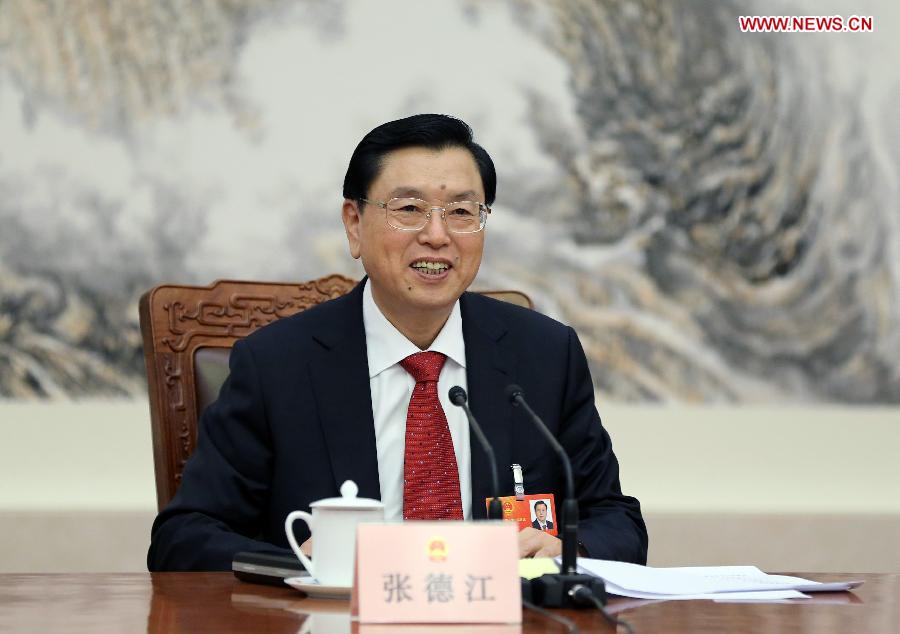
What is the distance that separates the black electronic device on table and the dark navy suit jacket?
1.20ft

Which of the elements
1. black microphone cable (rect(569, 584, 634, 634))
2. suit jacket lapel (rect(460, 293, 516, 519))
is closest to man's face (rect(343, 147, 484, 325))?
suit jacket lapel (rect(460, 293, 516, 519))

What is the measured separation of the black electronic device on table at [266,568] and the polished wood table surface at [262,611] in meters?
0.02

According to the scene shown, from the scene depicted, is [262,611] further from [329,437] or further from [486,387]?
[486,387]

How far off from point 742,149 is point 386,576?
2.80 metres

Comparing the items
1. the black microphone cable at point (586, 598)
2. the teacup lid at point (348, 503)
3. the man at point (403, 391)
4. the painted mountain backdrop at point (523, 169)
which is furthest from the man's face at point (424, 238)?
the painted mountain backdrop at point (523, 169)

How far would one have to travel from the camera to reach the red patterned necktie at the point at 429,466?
232 centimetres

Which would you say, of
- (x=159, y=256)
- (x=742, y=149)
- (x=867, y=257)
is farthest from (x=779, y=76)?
(x=159, y=256)

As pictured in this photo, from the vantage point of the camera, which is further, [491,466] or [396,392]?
[396,392]

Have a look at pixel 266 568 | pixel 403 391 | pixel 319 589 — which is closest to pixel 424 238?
pixel 403 391

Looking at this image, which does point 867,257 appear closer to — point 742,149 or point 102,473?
point 742,149

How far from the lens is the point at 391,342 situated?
2520 mm

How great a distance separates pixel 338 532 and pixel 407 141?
1.13 m

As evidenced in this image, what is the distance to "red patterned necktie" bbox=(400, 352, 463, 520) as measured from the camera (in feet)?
7.61

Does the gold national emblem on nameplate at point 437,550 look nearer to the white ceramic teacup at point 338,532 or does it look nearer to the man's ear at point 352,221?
the white ceramic teacup at point 338,532
